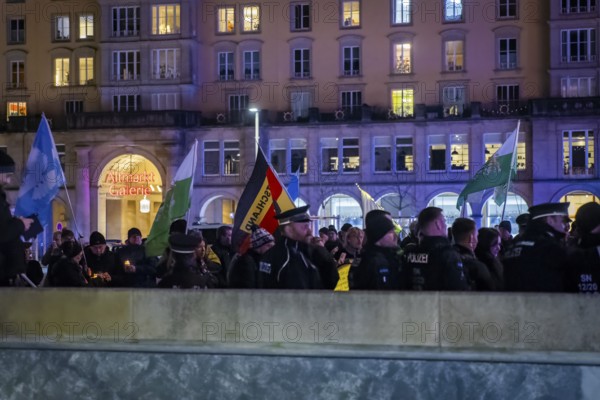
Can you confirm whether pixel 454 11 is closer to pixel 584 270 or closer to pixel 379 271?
pixel 379 271

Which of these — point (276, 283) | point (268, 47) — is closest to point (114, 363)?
point (276, 283)

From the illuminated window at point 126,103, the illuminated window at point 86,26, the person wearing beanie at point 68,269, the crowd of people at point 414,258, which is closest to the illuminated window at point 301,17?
the illuminated window at point 126,103

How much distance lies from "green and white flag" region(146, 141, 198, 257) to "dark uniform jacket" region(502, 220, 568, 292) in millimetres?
7187

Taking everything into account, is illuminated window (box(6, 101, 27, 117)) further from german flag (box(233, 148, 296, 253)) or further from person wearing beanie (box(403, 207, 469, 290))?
person wearing beanie (box(403, 207, 469, 290))

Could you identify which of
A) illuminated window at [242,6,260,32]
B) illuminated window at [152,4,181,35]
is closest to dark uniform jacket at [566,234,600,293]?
illuminated window at [152,4,181,35]

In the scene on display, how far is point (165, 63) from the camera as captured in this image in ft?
195

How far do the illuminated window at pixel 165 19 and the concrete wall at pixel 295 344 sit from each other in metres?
52.2

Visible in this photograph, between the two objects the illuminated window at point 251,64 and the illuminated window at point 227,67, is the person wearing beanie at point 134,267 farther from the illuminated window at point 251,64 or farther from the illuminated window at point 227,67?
the illuminated window at point 227,67

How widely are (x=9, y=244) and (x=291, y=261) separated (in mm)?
2758

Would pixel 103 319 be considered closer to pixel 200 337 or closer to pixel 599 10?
pixel 200 337

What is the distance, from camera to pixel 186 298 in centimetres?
823

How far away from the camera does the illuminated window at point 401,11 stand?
5794cm

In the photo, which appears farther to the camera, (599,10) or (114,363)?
(599,10)

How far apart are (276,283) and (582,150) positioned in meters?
47.3
